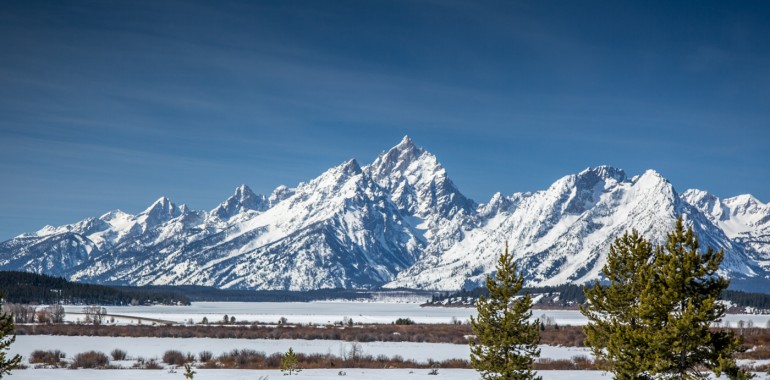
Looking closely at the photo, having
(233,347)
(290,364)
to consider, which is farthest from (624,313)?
(233,347)

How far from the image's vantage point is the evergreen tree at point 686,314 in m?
21.3

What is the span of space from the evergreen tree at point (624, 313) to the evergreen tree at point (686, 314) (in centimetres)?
58

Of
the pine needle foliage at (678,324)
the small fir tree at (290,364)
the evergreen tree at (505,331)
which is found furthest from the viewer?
the small fir tree at (290,364)

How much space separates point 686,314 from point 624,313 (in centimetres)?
548

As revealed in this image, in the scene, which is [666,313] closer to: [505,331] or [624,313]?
[624,313]

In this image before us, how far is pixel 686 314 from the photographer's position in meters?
21.0

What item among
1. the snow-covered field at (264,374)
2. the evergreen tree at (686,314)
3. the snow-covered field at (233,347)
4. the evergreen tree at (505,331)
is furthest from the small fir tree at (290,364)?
the evergreen tree at (686,314)

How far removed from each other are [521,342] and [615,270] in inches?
194

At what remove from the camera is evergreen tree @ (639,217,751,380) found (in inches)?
838

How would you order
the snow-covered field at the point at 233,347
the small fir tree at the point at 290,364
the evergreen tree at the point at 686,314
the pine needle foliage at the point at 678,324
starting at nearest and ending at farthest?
the evergreen tree at the point at 686,314, the pine needle foliage at the point at 678,324, the small fir tree at the point at 290,364, the snow-covered field at the point at 233,347

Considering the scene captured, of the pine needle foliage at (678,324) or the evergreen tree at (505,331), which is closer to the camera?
the pine needle foliage at (678,324)

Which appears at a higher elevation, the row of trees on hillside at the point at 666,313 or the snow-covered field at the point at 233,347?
the row of trees on hillside at the point at 666,313

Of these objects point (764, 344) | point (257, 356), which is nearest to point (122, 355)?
point (257, 356)

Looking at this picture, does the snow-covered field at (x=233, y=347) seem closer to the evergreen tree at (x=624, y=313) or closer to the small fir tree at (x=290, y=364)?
the small fir tree at (x=290, y=364)
